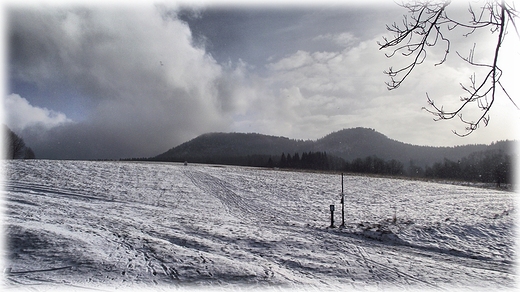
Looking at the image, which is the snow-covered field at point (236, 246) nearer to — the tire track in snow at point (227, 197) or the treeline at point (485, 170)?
the tire track in snow at point (227, 197)

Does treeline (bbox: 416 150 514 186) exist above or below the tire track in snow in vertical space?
above

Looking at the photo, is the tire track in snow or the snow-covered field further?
the tire track in snow

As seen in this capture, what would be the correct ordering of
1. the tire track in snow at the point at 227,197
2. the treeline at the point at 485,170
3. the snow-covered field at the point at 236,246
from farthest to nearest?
the treeline at the point at 485,170 < the tire track in snow at the point at 227,197 < the snow-covered field at the point at 236,246

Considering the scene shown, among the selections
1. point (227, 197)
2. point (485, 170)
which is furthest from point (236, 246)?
point (485, 170)

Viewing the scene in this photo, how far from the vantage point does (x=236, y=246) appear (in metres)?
8.95

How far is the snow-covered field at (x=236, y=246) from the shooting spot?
6457 millimetres

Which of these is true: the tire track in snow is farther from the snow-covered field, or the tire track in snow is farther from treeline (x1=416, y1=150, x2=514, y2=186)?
treeline (x1=416, y1=150, x2=514, y2=186)

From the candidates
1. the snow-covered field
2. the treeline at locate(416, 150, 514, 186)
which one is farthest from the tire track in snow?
the treeline at locate(416, 150, 514, 186)

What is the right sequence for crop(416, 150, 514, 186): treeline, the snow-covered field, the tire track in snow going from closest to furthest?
1. the snow-covered field
2. the tire track in snow
3. crop(416, 150, 514, 186): treeline

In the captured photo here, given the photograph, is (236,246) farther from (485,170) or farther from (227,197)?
(485,170)

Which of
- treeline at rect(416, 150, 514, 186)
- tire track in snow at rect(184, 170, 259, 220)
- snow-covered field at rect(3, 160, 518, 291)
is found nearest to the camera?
snow-covered field at rect(3, 160, 518, 291)

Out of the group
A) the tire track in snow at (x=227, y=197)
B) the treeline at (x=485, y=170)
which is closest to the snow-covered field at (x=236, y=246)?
the tire track in snow at (x=227, y=197)

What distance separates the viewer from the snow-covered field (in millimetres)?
6457

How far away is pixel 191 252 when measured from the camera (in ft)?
26.6
